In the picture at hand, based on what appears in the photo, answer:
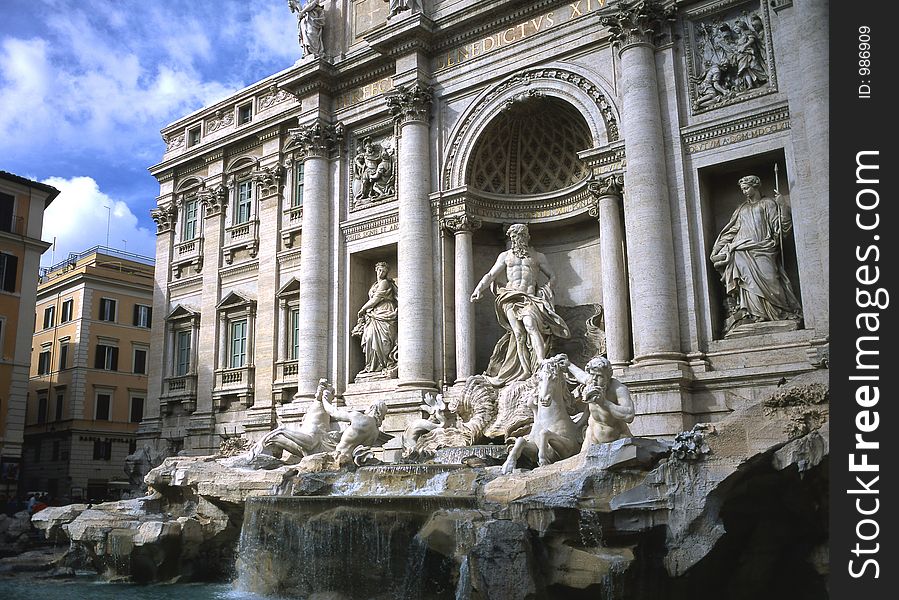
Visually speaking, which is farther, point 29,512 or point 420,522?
point 29,512

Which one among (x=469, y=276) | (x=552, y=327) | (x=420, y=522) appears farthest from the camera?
(x=469, y=276)

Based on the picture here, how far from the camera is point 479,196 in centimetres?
2034

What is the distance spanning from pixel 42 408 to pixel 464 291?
3312 centimetres

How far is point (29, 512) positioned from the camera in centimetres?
2294

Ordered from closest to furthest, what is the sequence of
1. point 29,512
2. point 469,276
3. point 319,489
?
point 319,489, point 469,276, point 29,512

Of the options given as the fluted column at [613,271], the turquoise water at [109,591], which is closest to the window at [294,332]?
the turquoise water at [109,591]

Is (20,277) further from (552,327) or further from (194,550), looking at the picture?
(552,327)

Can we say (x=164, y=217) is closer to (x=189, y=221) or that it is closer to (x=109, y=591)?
(x=189, y=221)

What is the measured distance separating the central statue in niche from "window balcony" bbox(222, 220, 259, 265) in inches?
372

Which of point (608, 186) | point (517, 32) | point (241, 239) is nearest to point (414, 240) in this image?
point (608, 186)

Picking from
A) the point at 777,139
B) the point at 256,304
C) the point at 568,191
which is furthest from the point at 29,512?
the point at 777,139

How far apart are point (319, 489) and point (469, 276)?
24.5 ft

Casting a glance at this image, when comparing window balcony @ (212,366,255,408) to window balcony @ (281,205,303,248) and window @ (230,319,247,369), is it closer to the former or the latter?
window @ (230,319,247,369)

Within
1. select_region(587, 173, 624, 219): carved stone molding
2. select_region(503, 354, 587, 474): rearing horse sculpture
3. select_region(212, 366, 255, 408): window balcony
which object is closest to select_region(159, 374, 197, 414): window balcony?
select_region(212, 366, 255, 408): window balcony
